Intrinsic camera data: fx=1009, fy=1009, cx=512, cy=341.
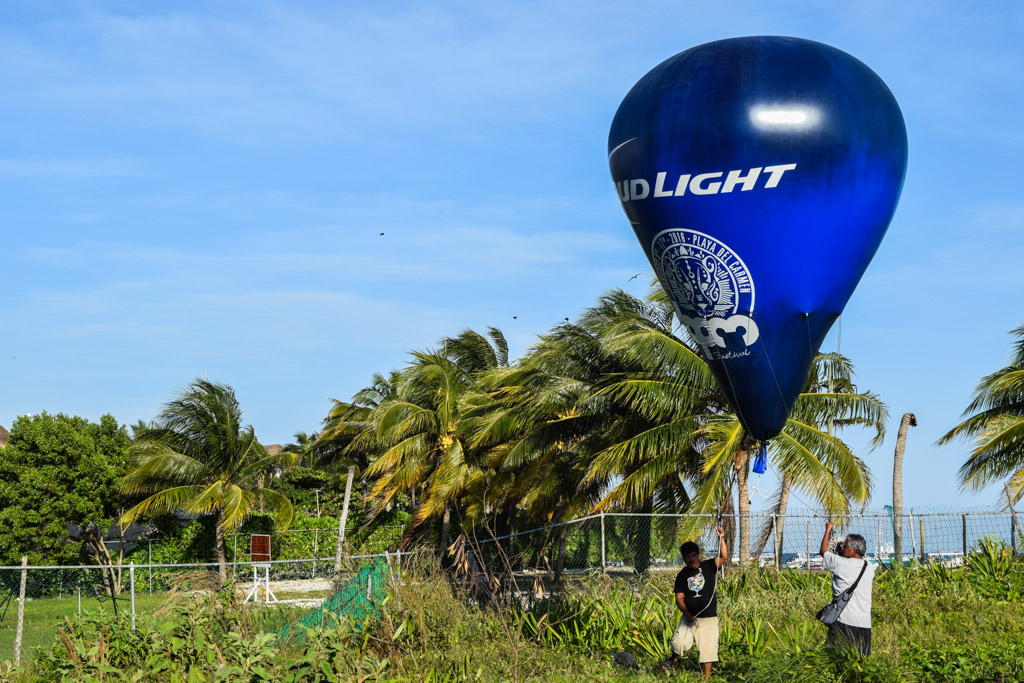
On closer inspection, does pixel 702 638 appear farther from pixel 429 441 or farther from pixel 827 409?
pixel 429 441

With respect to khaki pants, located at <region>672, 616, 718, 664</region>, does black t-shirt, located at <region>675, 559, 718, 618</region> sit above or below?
above

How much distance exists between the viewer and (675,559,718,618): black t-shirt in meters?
9.42

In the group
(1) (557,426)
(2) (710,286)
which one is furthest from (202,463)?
(2) (710,286)

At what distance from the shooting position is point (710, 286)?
925 cm

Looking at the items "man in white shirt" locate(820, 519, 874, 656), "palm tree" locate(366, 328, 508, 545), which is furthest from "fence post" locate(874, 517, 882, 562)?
"palm tree" locate(366, 328, 508, 545)

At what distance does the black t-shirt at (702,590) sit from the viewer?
942cm

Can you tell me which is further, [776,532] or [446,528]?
[446,528]

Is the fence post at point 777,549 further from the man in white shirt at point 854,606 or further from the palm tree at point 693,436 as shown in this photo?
the man in white shirt at point 854,606

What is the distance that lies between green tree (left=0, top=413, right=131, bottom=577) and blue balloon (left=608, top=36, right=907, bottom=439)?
21840mm

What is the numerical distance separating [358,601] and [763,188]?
596cm

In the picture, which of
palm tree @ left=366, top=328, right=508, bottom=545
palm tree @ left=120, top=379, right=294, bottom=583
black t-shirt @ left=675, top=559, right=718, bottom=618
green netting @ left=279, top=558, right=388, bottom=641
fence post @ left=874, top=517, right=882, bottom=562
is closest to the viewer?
black t-shirt @ left=675, top=559, right=718, bottom=618

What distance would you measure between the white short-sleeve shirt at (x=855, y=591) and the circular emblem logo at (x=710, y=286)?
84.1 inches

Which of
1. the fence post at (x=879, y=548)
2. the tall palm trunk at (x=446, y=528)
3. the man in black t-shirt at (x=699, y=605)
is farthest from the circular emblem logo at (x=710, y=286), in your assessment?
the tall palm trunk at (x=446, y=528)

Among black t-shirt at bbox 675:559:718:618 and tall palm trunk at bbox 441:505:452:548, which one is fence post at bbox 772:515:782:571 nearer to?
black t-shirt at bbox 675:559:718:618
